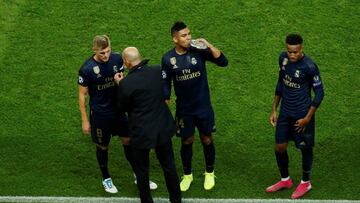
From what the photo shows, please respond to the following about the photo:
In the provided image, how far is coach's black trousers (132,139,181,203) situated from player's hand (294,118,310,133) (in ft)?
5.12

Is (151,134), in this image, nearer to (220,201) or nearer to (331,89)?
(220,201)

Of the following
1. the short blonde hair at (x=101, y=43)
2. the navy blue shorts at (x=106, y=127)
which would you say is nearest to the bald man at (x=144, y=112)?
the short blonde hair at (x=101, y=43)

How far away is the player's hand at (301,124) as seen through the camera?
28.6 ft

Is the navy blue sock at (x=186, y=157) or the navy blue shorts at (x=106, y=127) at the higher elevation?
the navy blue shorts at (x=106, y=127)

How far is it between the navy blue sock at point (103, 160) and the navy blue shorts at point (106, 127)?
0.16 metres

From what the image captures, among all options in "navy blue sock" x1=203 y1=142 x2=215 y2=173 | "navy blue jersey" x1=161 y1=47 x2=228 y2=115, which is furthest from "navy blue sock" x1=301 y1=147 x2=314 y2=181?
"navy blue jersey" x1=161 y1=47 x2=228 y2=115

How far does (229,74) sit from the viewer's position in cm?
1162

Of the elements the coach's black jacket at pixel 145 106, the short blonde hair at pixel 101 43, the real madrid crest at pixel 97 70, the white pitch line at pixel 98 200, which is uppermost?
the short blonde hair at pixel 101 43

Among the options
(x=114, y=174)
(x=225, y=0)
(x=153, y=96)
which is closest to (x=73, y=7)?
(x=225, y=0)

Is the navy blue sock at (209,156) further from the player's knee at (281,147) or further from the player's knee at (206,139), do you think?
the player's knee at (281,147)

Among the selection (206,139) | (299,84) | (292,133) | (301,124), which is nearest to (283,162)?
(292,133)

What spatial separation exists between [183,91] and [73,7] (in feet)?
15.4

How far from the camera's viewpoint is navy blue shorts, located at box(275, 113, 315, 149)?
29.0ft

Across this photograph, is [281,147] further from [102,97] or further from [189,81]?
[102,97]
